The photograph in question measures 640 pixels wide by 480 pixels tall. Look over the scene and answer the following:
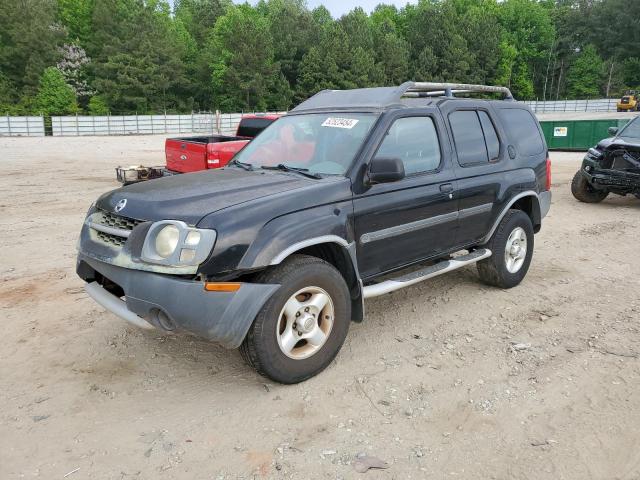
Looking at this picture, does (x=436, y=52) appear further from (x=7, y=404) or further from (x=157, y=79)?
(x=7, y=404)

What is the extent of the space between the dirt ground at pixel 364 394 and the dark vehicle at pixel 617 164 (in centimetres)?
453

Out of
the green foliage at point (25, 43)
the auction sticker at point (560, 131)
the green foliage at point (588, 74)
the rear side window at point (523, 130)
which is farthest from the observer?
the green foliage at point (588, 74)

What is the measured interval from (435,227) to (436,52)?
84.6 metres

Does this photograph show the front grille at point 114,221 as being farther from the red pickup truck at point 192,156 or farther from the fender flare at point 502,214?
the red pickup truck at point 192,156

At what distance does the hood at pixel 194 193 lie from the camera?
11.1 feet

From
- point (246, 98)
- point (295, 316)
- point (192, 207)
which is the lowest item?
point (295, 316)

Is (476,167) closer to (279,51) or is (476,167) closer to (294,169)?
(294,169)

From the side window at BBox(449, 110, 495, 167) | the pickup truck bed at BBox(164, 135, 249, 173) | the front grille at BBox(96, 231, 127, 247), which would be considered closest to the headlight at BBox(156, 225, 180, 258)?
the front grille at BBox(96, 231, 127, 247)

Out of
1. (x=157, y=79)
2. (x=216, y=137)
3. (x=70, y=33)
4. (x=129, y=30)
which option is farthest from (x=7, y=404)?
(x=70, y=33)

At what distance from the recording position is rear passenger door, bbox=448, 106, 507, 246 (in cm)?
473

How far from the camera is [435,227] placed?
451 centimetres

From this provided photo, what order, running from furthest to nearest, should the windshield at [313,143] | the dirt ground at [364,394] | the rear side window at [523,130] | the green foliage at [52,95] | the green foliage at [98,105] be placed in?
the green foliage at [98,105], the green foliage at [52,95], the rear side window at [523,130], the windshield at [313,143], the dirt ground at [364,394]

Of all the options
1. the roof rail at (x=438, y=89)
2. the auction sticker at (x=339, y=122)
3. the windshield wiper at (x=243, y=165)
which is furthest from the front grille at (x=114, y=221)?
the roof rail at (x=438, y=89)

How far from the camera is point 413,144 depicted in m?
4.38
